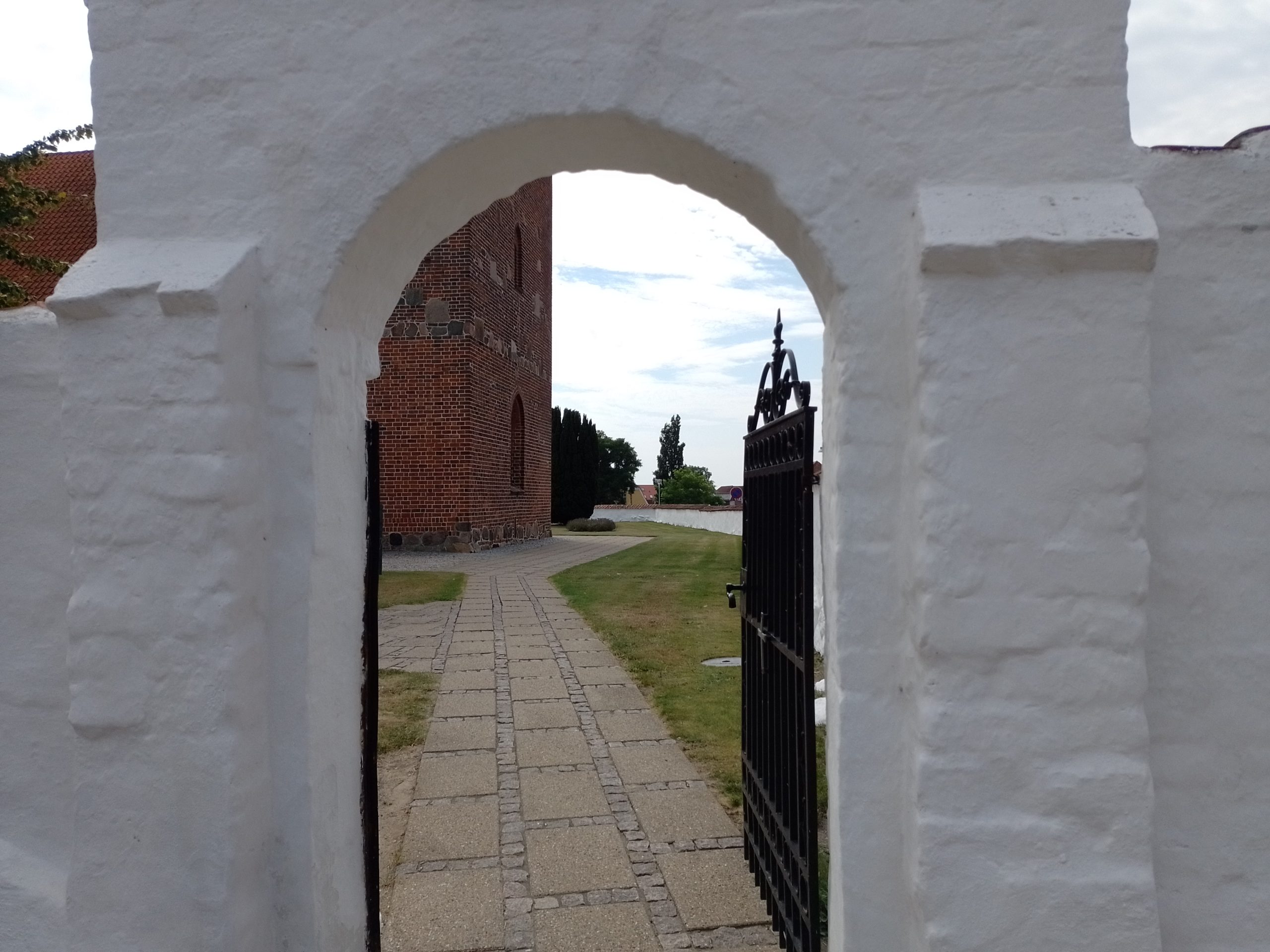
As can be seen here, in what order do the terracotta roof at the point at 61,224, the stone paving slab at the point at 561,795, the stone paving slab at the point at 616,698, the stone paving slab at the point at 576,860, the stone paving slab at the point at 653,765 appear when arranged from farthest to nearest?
the terracotta roof at the point at 61,224 → the stone paving slab at the point at 616,698 → the stone paving slab at the point at 653,765 → the stone paving slab at the point at 561,795 → the stone paving slab at the point at 576,860

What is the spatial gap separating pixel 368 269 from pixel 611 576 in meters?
10.4

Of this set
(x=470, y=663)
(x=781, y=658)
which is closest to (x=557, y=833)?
(x=781, y=658)

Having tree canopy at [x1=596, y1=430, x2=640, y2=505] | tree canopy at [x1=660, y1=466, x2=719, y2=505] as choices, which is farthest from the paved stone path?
tree canopy at [x1=660, y1=466, x2=719, y2=505]

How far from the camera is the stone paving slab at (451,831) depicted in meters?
3.55

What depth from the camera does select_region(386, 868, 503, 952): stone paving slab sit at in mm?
2898

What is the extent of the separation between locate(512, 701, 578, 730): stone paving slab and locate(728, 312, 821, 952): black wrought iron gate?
1.94 metres

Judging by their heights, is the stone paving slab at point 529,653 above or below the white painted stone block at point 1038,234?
below

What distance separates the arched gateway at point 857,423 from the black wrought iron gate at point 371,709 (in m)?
0.22

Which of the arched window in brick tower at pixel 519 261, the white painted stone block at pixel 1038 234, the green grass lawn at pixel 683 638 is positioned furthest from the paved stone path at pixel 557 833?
the arched window in brick tower at pixel 519 261

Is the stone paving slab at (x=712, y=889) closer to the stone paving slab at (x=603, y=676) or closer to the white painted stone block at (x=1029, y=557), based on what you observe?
the white painted stone block at (x=1029, y=557)

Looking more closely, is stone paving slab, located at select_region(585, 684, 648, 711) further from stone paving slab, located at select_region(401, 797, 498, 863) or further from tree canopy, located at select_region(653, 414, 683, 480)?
tree canopy, located at select_region(653, 414, 683, 480)

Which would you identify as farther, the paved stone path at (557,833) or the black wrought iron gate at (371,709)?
the paved stone path at (557,833)

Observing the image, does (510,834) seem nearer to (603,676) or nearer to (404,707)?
(404,707)

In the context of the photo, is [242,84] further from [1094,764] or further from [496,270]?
[496,270]
